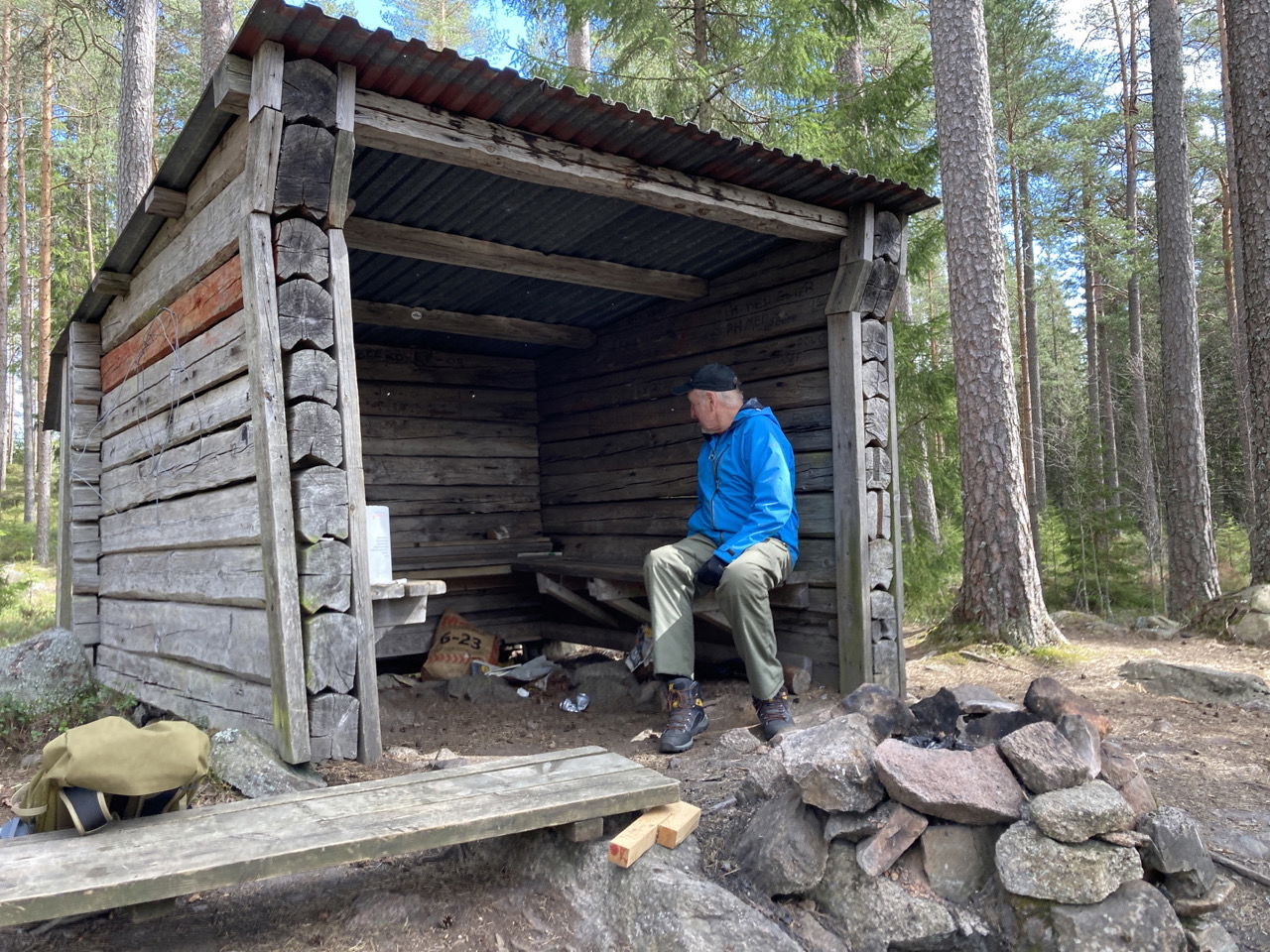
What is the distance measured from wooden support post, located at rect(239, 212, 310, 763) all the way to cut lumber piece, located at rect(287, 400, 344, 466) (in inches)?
1.6

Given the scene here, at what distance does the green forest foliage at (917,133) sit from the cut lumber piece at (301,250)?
574 cm

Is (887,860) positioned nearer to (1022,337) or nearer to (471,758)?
(471,758)

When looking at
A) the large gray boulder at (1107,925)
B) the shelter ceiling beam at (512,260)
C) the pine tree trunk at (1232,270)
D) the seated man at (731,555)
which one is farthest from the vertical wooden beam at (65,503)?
the pine tree trunk at (1232,270)

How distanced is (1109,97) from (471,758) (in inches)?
816

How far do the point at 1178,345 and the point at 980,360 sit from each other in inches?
209

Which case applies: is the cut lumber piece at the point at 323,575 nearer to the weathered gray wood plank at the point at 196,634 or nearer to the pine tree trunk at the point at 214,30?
the weathered gray wood plank at the point at 196,634

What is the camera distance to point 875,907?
266 centimetres

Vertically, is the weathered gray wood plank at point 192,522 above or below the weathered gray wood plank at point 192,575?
above

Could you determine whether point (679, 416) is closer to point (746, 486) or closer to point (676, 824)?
point (746, 486)

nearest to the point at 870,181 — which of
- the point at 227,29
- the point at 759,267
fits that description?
the point at 759,267

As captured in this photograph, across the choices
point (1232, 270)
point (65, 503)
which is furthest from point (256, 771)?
point (1232, 270)

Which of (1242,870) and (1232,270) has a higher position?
(1232,270)

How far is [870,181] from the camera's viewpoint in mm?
4949

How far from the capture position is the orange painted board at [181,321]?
418 cm
